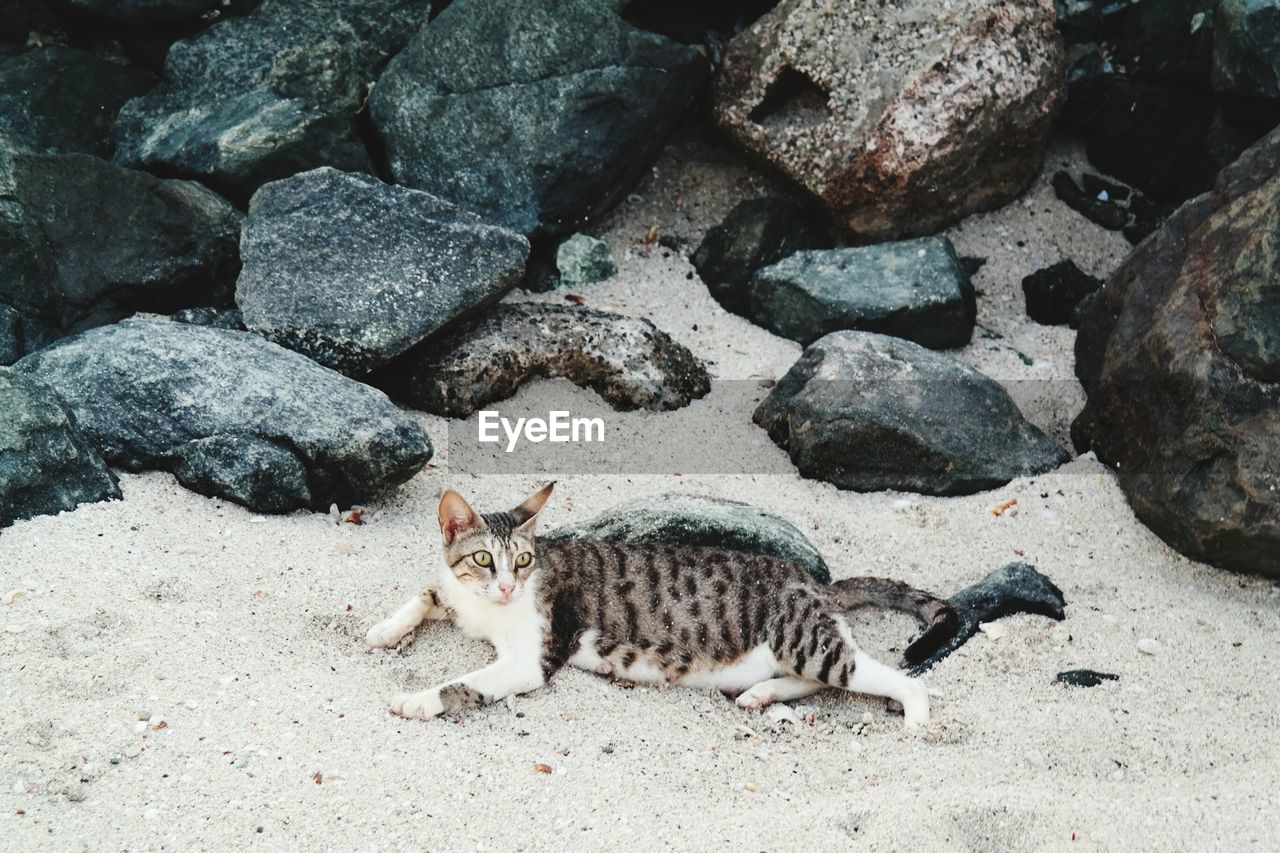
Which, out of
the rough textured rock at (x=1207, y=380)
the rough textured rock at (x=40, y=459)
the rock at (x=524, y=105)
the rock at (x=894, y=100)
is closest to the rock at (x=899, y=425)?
the rough textured rock at (x=1207, y=380)

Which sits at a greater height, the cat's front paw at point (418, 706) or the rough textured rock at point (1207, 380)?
the rough textured rock at point (1207, 380)

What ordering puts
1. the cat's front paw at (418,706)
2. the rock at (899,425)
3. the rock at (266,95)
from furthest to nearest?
the rock at (266,95), the rock at (899,425), the cat's front paw at (418,706)

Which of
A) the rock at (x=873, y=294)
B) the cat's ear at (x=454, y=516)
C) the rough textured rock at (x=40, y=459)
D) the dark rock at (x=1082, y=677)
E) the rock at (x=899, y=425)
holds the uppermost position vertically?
the rock at (x=873, y=294)

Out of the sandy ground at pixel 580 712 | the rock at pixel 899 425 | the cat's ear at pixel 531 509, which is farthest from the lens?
the rock at pixel 899 425

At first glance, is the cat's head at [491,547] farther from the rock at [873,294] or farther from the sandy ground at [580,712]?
the rock at [873,294]

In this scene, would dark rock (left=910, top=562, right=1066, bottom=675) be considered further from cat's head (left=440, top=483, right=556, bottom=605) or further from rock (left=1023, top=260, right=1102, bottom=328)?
rock (left=1023, top=260, right=1102, bottom=328)

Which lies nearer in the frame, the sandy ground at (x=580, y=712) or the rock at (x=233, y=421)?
the sandy ground at (x=580, y=712)
